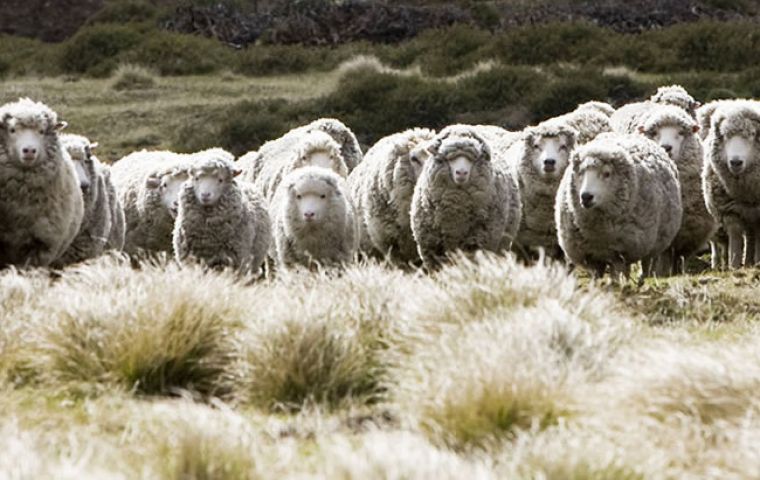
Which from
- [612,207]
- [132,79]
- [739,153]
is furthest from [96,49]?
[612,207]

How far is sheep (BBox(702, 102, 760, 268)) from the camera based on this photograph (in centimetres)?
1406

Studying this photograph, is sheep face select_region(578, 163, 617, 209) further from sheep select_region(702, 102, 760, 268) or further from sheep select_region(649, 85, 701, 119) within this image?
sheep select_region(649, 85, 701, 119)

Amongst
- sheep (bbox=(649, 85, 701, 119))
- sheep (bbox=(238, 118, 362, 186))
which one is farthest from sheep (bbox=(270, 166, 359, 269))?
sheep (bbox=(649, 85, 701, 119))

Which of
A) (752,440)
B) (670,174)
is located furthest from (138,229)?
(752,440)

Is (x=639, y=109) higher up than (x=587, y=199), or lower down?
lower down

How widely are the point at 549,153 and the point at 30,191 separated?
508 cm

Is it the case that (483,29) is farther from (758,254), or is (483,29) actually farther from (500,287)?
(500,287)

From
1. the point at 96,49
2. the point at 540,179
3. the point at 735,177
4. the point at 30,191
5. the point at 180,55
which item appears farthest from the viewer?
the point at 96,49

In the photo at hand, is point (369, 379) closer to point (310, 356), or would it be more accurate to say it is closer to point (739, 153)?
point (310, 356)

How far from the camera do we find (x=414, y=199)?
42.9 feet

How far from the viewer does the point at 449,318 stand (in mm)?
7832

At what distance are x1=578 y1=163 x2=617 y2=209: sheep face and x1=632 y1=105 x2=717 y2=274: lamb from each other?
246 centimetres

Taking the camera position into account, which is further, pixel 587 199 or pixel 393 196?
pixel 393 196

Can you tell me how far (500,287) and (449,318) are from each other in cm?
43
